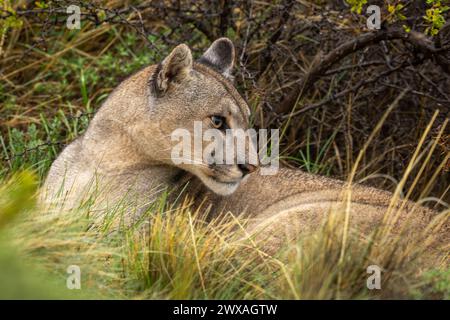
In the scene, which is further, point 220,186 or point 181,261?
point 220,186

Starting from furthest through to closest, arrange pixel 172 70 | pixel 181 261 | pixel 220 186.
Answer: pixel 172 70
pixel 220 186
pixel 181 261

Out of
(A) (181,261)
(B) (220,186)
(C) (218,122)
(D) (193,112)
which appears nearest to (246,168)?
(B) (220,186)

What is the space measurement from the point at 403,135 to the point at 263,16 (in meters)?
2.15

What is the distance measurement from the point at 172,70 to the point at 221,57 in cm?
84

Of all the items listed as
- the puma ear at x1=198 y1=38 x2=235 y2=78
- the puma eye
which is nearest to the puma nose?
the puma eye

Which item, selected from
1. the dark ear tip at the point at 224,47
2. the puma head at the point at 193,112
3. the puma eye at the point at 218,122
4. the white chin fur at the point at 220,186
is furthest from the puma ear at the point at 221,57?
the white chin fur at the point at 220,186

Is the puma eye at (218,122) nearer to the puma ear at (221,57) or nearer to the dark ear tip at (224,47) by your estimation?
the puma ear at (221,57)

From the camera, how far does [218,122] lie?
6668 millimetres

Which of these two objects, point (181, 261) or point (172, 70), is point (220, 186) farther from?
point (181, 261)

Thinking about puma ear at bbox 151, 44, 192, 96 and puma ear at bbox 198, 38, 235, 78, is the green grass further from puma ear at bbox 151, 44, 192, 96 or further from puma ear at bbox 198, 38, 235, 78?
puma ear at bbox 198, 38, 235, 78

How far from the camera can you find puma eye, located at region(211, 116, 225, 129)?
261 inches

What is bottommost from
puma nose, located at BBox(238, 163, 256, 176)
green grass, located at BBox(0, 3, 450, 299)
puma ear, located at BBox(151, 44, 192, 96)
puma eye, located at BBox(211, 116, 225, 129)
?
green grass, located at BBox(0, 3, 450, 299)

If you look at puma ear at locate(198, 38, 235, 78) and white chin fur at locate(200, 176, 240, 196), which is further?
puma ear at locate(198, 38, 235, 78)

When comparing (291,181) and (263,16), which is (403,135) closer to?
(263,16)
